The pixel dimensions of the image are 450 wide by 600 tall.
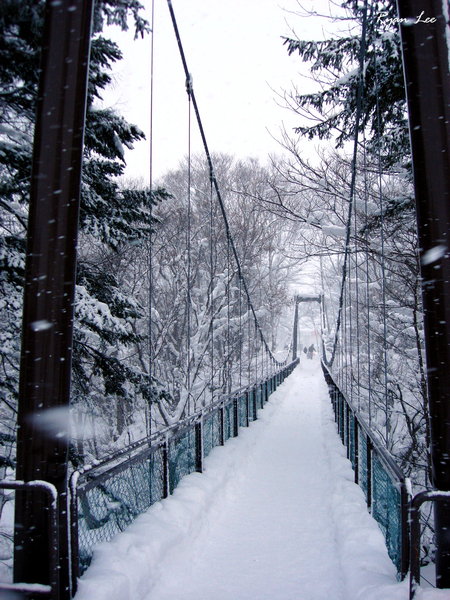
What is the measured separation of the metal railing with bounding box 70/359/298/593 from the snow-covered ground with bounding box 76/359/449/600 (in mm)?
119

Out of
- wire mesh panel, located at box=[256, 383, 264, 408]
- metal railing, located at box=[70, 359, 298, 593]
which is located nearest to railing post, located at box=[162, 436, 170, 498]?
metal railing, located at box=[70, 359, 298, 593]

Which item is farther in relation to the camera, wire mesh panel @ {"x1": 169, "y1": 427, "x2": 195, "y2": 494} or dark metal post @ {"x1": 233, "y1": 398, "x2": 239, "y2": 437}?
dark metal post @ {"x1": 233, "y1": 398, "x2": 239, "y2": 437}

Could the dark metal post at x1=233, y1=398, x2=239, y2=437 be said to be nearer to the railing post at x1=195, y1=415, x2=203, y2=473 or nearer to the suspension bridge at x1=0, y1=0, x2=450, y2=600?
the railing post at x1=195, y1=415, x2=203, y2=473

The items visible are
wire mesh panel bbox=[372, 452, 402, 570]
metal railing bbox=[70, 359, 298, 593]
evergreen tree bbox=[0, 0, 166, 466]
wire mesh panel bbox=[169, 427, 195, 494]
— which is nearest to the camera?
metal railing bbox=[70, 359, 298, 593]

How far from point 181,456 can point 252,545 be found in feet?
4.08

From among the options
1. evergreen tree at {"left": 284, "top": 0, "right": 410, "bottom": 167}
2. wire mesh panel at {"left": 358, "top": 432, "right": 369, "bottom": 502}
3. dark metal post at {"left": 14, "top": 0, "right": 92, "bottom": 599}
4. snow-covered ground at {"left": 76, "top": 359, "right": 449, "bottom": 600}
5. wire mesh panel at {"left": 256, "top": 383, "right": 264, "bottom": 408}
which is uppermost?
evergreen tree at {"left": 284, "top": 0, "right": 410, "bottom": 167}

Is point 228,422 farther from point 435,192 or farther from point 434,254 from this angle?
point 435,192

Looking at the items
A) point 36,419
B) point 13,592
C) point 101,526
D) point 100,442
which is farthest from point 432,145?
point 100,442

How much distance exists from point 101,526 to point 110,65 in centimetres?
370

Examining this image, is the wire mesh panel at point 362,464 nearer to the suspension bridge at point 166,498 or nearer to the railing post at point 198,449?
the suspension bridge at point 166,498

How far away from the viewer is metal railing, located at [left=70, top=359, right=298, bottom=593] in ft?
8.11

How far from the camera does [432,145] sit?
213 centimetres

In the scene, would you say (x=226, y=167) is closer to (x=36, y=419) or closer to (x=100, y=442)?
(x=100, y=442)

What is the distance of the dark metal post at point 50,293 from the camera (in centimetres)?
211
